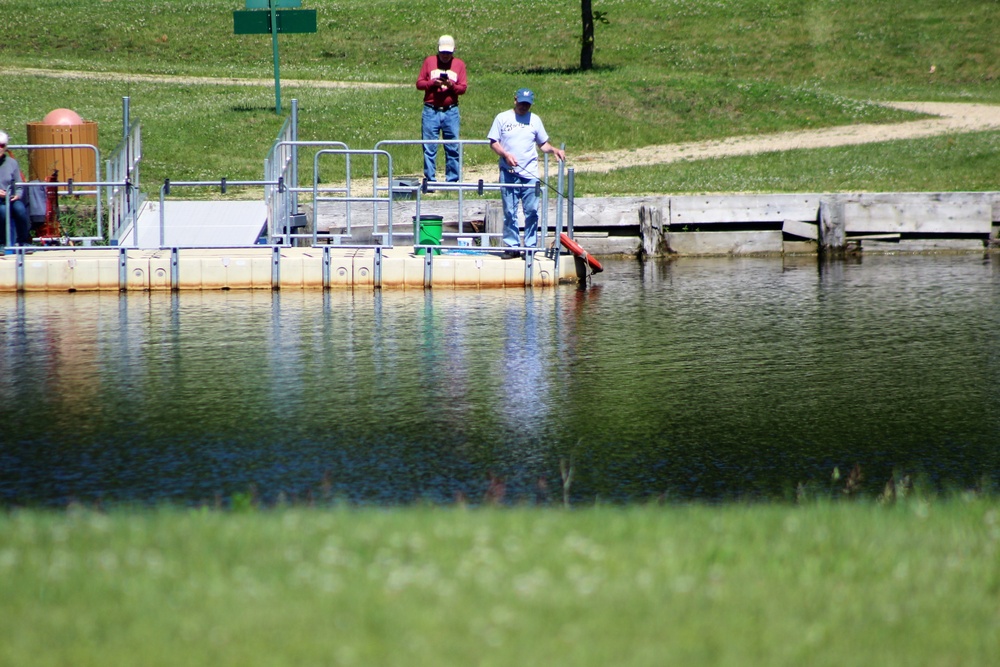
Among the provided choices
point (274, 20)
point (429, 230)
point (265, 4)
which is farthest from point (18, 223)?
point (265, 4)

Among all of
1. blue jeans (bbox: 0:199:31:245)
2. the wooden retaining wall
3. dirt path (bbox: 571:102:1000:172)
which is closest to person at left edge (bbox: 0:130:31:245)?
blue jeans (bbox: 0:199:31:245)

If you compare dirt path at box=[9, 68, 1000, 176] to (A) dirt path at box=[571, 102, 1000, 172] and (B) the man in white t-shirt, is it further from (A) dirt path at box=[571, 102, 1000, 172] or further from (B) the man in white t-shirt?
(B) the man in white t-shirt

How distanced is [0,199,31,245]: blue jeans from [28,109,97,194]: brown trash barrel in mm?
2978

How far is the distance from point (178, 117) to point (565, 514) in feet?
76.5

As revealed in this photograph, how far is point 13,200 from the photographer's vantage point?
53.8 feet

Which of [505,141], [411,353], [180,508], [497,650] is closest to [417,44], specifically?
[505,141]

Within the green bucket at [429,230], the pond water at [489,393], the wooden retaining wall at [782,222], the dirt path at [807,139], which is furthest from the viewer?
the dirt path at [807,139]

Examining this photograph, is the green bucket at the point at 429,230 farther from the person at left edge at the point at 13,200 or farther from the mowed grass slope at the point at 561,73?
the mowed grass slope at the point at 561,73

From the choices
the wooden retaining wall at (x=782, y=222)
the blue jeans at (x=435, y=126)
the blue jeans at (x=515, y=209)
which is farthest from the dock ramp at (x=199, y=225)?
the blue jeans at (x=515, y=209)

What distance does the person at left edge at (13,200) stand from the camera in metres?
16.3

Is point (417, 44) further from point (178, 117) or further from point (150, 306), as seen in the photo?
point (150, 306)

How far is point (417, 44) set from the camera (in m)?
43.4

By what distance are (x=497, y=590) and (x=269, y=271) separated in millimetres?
11830

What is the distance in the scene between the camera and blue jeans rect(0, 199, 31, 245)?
16.5 metres
